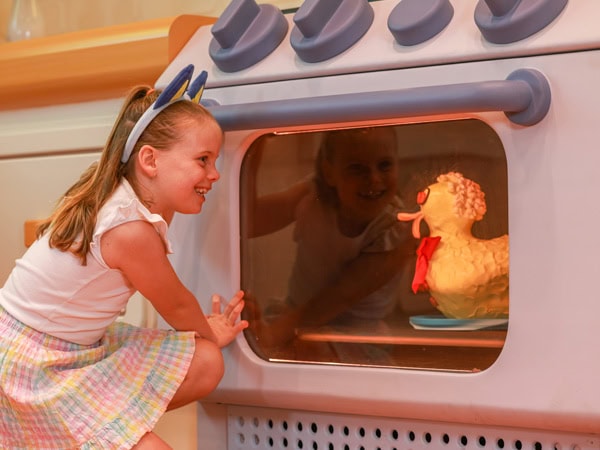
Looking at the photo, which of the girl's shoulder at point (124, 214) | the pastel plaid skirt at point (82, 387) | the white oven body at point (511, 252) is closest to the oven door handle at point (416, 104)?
the white oven body at point (511, 252)

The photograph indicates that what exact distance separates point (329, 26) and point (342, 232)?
226 millimetres

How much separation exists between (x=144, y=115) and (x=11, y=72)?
13.1 inches

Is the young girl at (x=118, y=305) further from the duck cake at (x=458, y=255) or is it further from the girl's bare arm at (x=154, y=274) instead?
the duck cake at (x=458, y=255)

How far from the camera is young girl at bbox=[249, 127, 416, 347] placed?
0.97m

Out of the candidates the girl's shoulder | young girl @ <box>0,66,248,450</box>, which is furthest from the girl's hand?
the girl's shoulder

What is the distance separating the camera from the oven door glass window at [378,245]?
92 centimetres

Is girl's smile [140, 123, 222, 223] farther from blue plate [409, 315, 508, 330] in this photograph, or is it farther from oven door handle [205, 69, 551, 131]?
blue plate [409, 315, 508, 330]

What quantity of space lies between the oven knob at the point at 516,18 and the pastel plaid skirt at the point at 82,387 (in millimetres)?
461

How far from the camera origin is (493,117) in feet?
2.90

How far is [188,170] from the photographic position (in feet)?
3.24

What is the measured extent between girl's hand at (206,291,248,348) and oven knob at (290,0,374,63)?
288 millimetres

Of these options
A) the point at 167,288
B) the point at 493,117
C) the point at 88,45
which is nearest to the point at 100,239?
the point at 167,288

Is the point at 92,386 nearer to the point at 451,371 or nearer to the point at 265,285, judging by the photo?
the point at 265,285

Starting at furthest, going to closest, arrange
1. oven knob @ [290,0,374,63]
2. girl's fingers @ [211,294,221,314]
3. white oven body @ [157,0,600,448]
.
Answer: girl's fingers @ [211,294,221,314], oven knob @ [290,0,374,63], white oven body @ [157,0,600,448]
